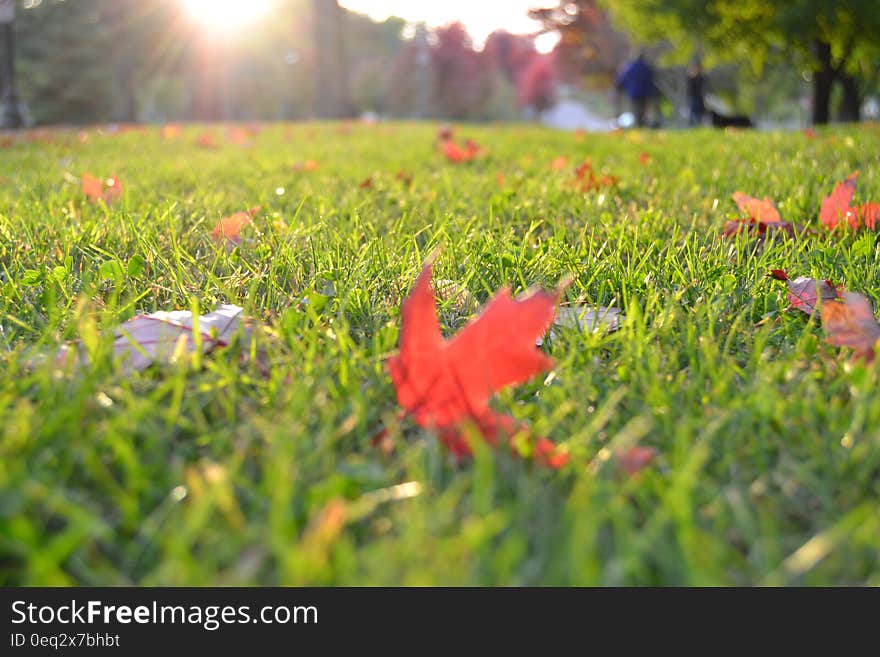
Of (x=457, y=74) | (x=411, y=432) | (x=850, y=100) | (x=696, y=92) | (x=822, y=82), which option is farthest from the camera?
(x=457, y=74)

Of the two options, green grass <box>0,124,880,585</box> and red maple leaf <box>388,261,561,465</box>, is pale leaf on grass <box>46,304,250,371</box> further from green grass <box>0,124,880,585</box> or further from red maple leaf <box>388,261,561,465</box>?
red maple leaf <box>388,261,561,465</box>

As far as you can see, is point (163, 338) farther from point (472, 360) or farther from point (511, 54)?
point (511, 54)

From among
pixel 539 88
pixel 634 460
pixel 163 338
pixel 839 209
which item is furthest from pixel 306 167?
pixel 539 88

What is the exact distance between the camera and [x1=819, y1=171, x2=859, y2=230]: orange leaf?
2.16 metres

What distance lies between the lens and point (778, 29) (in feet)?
38.6

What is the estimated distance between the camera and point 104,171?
13.6 ft

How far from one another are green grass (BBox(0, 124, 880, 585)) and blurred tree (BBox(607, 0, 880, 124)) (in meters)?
11.1

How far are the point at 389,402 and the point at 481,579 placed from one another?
46 cm

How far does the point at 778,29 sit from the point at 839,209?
445 inches

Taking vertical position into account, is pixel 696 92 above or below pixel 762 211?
above

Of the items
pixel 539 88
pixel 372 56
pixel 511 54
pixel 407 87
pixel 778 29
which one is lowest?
pixel 778 29
